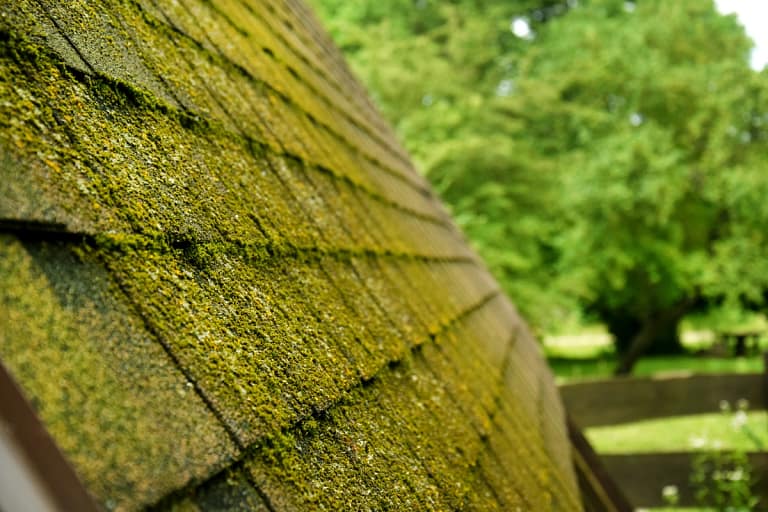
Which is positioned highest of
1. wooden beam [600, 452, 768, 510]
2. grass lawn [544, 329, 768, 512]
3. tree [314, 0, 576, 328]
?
tree [314, 0, 576, 328]

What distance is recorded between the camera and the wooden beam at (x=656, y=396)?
8719mm

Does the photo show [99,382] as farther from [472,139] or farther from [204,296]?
[472,139]

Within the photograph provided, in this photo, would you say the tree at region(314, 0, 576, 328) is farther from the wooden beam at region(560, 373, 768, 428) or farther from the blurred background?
the wooden beam at region(560, 373, 768, 428)

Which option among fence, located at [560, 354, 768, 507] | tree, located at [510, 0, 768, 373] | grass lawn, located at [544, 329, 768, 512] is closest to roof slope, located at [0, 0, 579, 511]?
grass lawn, located at [544, 329, 768, 512]

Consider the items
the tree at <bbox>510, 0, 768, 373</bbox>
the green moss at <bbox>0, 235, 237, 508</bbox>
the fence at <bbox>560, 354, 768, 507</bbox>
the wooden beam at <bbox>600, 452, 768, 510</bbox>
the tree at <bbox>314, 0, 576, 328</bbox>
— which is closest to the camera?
the green moss at <bbox>0, 235, 237, 508</bbox>

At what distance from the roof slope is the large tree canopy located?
39.8 feet

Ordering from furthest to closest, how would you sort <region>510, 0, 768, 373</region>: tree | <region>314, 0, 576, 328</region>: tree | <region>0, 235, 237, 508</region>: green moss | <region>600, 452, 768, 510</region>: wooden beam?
<region>510, 0, 768, 373</region>: tree
<region>314, 0, 576, 328</region>: tree
<region>600, 452, 768, 510</region>: wooden beam
<region>0, 235, 237, 508</region>: green moss

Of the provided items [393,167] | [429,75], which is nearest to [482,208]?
[429,75]

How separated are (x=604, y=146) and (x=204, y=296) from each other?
710 inches

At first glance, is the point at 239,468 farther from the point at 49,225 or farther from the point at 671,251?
the point at 671,251

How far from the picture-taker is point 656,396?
889 centimetres

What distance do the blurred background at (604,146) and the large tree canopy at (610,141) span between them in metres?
0.04

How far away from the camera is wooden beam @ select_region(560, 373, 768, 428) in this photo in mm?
8719

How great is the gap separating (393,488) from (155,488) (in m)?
0.50
